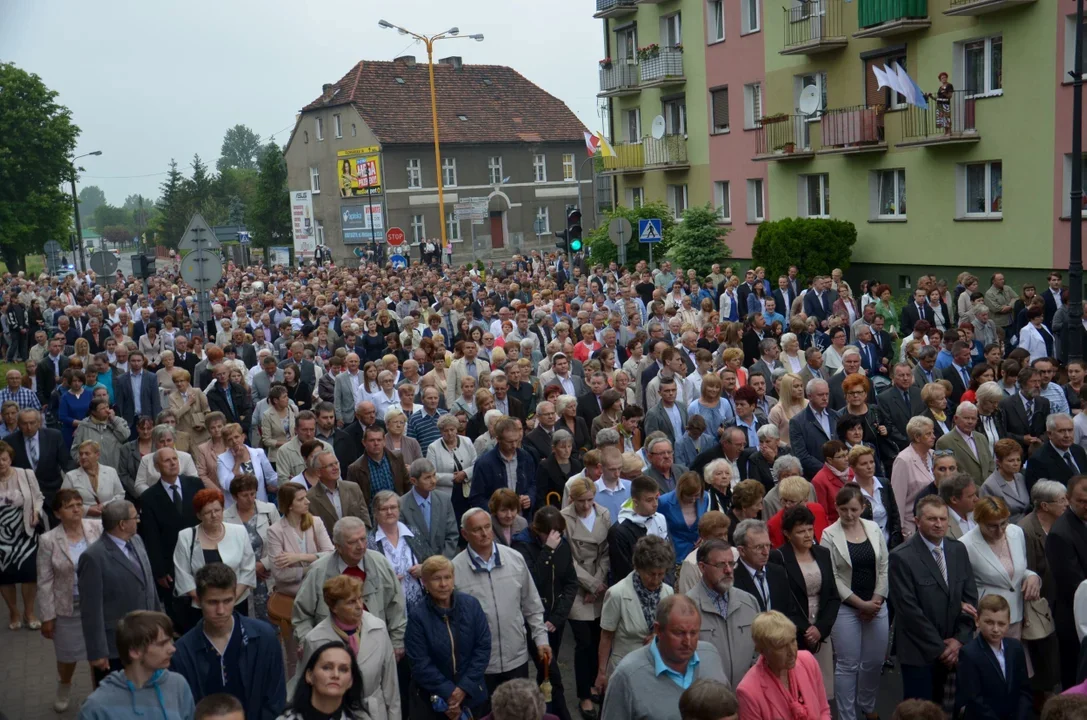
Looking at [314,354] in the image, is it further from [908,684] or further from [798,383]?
[908,684]

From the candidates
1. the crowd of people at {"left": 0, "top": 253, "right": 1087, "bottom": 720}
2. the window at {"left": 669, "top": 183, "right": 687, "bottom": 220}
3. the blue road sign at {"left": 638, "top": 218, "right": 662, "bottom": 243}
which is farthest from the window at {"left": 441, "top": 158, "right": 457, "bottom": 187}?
the crowd of people at {"left": 0, "top": 253, "right": 1087, "bottom": 720}

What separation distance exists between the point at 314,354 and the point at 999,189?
17634mm

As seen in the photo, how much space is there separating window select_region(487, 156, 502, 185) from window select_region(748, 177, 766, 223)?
3725 cm

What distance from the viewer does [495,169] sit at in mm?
72875

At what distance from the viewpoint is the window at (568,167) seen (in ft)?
250

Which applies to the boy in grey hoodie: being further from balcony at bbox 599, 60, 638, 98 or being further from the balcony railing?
balcony at bbox 599, 60, 638, 98

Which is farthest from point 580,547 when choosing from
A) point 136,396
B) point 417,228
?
point 417,228

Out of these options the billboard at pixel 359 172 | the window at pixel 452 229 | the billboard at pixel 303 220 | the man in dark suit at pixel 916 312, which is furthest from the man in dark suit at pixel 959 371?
the billboard at pixel 303 220

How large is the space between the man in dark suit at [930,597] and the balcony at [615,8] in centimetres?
3661

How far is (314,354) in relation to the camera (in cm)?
1634

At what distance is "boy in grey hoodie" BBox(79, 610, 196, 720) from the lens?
542 cm

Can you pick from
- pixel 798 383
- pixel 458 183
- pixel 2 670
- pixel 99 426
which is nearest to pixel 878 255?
pixel 798 383

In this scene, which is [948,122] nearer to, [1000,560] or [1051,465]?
[1051,465]

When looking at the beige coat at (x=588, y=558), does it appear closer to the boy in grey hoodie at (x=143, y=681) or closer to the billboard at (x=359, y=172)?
the boy in grey hoodie at (x=143, y=681)
